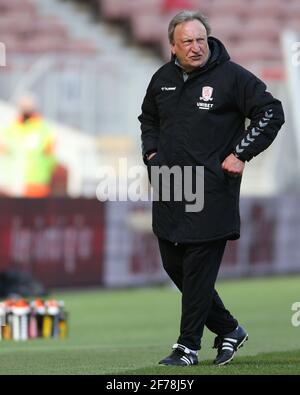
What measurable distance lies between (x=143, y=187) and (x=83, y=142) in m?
1.42

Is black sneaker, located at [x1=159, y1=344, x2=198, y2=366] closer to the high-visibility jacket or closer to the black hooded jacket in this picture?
the black hooded jacket

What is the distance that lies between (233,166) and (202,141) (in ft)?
0.70

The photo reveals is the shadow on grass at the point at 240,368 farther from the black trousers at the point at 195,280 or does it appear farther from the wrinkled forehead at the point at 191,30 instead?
the wrinkled forehead at the point at 191,30

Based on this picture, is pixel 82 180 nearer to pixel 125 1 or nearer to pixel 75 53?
pixel 75 53

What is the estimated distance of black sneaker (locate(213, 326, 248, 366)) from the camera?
7.06 metres

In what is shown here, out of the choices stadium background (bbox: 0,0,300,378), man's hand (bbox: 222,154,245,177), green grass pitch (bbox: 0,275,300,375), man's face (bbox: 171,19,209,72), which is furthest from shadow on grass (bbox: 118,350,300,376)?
stadium background (bbox: 0,0,300,378)

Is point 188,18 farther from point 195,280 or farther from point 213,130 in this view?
point 195,280

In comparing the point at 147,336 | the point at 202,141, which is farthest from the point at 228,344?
the point at 147,336

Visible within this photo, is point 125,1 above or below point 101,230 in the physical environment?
above

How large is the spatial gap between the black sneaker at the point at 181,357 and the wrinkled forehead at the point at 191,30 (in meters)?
1.63

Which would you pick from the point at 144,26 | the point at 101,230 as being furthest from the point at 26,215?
the point at 144,26

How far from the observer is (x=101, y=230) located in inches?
699

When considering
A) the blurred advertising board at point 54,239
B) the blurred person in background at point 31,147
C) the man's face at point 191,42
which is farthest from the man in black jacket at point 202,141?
the blurred person in background at point 31,147

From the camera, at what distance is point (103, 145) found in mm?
18281
